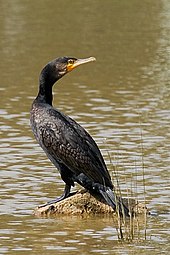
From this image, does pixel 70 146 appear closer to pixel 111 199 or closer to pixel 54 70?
pixel 111 199

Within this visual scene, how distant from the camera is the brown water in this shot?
36.1 ft

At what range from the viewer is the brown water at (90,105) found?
1102 centimetres

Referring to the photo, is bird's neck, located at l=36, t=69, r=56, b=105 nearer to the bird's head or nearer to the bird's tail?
the bird's head

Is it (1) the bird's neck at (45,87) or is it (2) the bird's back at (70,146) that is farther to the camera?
(1) the bird's neck at (45,87)

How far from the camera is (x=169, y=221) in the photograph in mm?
11359

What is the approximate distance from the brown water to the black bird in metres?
0.35

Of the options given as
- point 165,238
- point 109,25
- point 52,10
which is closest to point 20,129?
point 165,238

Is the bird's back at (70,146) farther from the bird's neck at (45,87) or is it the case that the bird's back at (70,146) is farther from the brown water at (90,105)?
the brown water at (90,105)

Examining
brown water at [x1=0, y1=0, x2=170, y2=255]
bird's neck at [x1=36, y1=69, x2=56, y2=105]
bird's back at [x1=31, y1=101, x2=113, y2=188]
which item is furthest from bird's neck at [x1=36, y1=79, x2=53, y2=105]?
brown water at [x1=0, y1=0, x2=170, y2=255]

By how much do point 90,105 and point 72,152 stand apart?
266 inches

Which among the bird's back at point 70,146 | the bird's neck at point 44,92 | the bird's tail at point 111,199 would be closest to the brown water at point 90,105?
the bird's tail at point 111,199

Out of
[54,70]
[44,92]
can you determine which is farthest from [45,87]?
[54,70]

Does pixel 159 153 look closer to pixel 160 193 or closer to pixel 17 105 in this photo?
pixel 160 193

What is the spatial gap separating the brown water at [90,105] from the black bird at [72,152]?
345 millimetres
